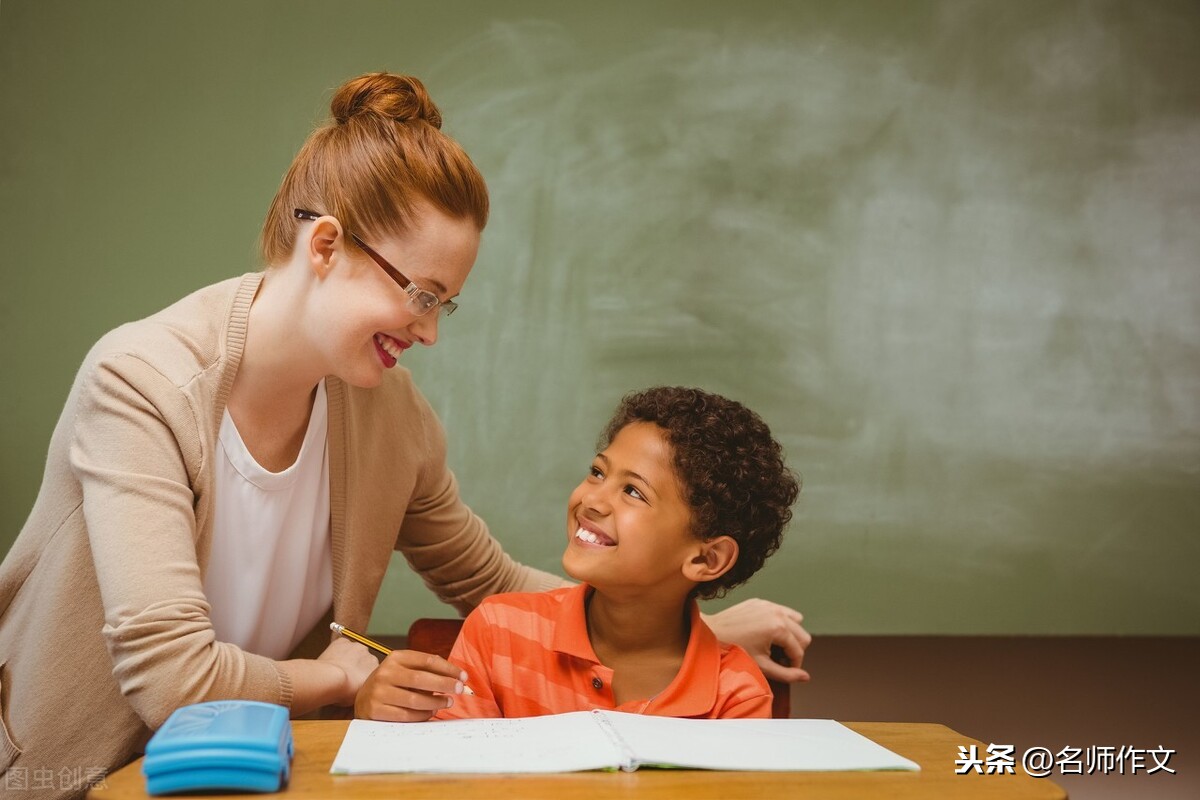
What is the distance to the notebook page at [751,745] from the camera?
39.2 inches

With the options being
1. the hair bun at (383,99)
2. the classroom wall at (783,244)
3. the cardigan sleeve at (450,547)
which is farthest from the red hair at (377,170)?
the classroom wall at (783,244)

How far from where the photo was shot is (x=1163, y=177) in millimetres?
3299

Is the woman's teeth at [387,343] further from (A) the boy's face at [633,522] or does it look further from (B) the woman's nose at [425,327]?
(A) the boy's face at [633,522]

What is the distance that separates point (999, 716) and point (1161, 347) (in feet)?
4.06

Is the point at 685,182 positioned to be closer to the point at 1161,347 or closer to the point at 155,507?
the point at 1161,347

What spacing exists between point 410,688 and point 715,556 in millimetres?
558

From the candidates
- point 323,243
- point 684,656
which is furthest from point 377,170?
point 684,656

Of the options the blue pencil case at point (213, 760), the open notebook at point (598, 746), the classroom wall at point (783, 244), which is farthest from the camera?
the classroom wall at point (783, 244)

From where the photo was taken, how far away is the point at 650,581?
1510 millimetres

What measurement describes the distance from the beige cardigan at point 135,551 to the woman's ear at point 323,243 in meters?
0.12

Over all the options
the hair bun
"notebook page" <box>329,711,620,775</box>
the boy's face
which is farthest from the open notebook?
the hair bun

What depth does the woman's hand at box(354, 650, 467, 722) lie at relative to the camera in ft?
3.73

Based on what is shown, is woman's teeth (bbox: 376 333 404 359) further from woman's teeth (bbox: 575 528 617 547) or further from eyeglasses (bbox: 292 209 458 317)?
woman's teeth (bbox: 575 528 617 547)

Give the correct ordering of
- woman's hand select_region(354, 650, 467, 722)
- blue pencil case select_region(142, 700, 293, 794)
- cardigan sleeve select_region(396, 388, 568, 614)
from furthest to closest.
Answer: cardigan sleeve select_region(396, 388, 568, 614) < woman's hand select_region(354, 650, 467, 722) < blue pencil case select_region(142, 700, 293, 794)
